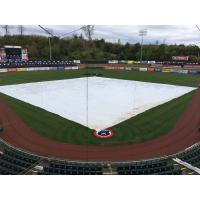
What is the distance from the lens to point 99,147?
51.5 feet

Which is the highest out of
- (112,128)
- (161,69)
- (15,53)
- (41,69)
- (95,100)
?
(15,53)

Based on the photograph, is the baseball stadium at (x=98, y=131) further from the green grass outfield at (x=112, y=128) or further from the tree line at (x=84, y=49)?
the tree line at (x=84, y=49)

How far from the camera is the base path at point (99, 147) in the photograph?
48.0 ft

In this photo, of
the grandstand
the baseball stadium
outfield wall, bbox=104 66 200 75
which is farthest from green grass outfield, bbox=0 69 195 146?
outfield wall, bbox=104 66 200 75

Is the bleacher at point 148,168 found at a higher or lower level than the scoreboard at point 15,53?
lower

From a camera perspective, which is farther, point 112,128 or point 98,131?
point 112,128

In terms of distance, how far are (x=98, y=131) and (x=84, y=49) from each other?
43.3 meters

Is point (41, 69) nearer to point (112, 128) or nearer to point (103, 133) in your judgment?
point (112, 128)

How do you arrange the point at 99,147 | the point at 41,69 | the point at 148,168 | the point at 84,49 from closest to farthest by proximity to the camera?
the point at 148,168 → the point at 99,147 → the point at 84,49 → the point at 41,69

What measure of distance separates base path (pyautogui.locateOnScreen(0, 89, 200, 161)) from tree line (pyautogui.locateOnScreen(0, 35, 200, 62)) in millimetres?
41060

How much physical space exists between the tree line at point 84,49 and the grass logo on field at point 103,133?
41369mm

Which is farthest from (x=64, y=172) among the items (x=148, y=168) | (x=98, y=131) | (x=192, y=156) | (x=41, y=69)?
(x=41, y=69)

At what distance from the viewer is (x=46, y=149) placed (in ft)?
50.0

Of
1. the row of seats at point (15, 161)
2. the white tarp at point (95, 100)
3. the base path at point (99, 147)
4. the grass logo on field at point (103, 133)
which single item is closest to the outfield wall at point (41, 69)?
the white tarp at point (95, 100)
